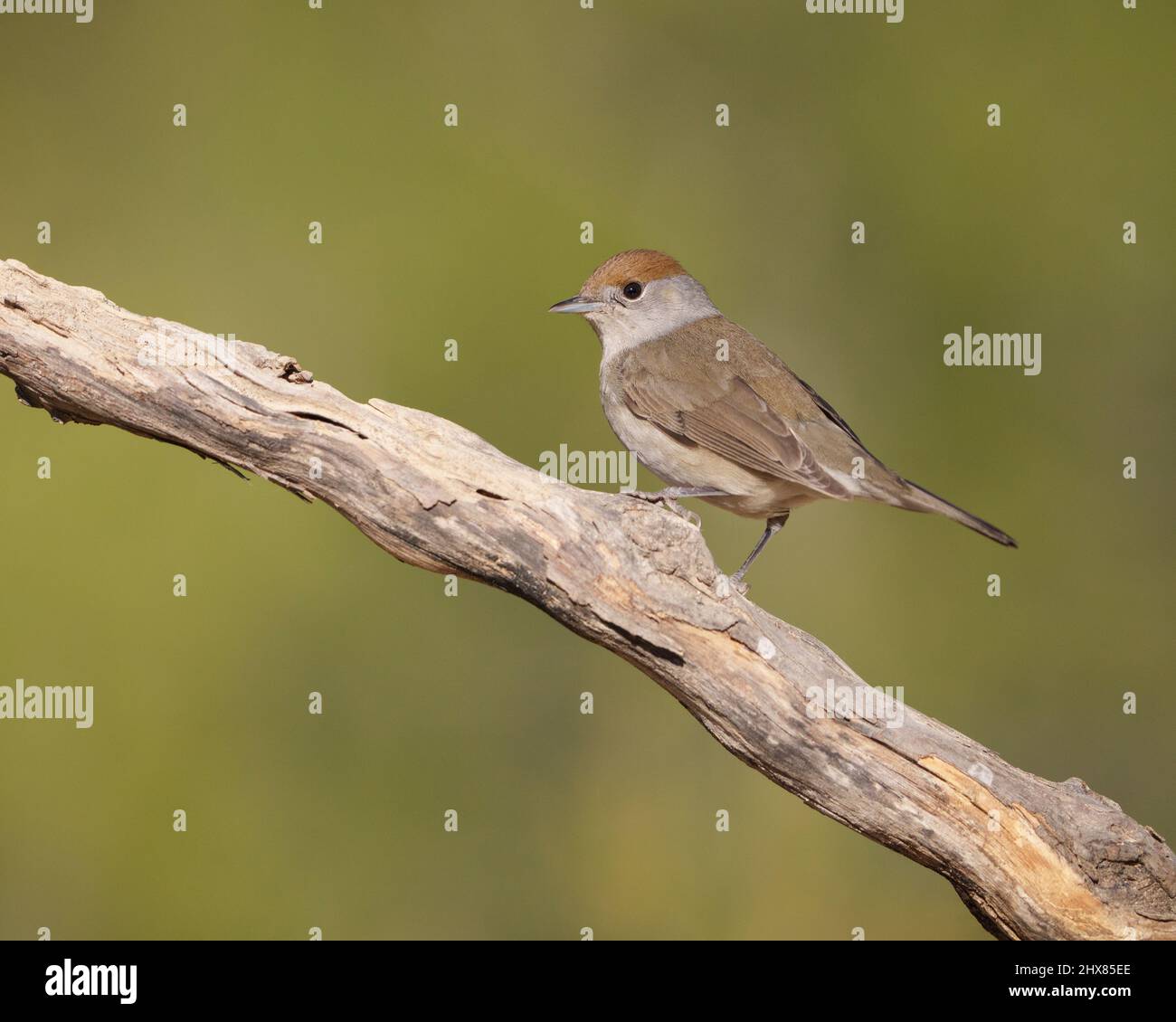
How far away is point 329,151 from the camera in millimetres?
7418

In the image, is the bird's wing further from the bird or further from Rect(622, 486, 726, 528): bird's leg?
Rect(622, 486, 726, 528): bird's leg

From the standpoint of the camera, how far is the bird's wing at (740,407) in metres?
4.11

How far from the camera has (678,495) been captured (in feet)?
13.7

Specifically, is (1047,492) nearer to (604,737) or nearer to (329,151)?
(604,737)

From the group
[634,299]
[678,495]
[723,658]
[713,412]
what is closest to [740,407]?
[713,412]

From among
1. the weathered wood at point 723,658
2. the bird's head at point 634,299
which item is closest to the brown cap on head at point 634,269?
the bird's head at point 634,299

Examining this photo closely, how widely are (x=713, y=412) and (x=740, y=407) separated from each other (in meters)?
0.10

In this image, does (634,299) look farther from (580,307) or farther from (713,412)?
(713,412)

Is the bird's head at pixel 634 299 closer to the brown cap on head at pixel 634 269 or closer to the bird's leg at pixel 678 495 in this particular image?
the brown cap on head at pixel 634 269

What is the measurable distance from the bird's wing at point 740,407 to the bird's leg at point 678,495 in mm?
157

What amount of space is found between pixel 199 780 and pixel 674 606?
3.97 meters

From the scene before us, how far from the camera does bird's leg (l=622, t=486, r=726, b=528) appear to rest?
3.57 metres

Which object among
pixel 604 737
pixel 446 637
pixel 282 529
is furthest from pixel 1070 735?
pixel 282 529

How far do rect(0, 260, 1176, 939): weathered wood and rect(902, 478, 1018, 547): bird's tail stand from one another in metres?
0.70
